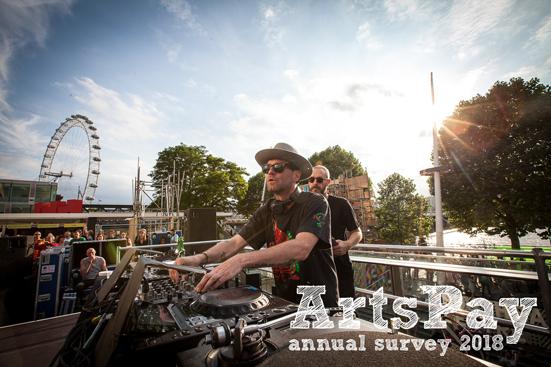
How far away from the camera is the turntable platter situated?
1.13 metres

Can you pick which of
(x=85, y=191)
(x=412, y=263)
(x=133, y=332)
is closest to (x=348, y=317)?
(x=133, y=332)

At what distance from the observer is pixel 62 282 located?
737 cm

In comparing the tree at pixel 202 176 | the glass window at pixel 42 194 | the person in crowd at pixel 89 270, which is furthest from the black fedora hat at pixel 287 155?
the glass window at pixel 42 194

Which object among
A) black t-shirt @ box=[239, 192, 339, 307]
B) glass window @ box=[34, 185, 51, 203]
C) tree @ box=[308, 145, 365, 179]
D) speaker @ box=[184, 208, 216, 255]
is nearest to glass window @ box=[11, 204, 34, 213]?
glass window @ box=[34, 185, 51, 203]

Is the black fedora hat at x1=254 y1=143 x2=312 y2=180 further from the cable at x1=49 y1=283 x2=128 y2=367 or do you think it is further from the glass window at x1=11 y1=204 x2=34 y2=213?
the glass window at x1=11 y1=204 x2=34 y2=213

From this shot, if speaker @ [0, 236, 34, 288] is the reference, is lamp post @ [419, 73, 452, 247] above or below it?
above

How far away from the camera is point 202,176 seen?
32406mm

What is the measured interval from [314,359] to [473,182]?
75.0 feet

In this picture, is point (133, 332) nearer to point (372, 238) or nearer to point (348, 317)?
point (348, 317)

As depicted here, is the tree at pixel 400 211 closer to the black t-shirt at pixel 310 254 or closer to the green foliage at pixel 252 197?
the green foliage at pixel 252 197

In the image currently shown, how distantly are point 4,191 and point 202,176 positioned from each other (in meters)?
19.4

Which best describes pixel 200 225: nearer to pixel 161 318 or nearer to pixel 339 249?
pixel 339 249

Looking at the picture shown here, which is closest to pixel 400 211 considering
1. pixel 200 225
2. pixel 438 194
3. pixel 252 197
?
pixel 438 194

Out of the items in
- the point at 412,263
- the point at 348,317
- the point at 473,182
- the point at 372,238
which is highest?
the point at 473,182
